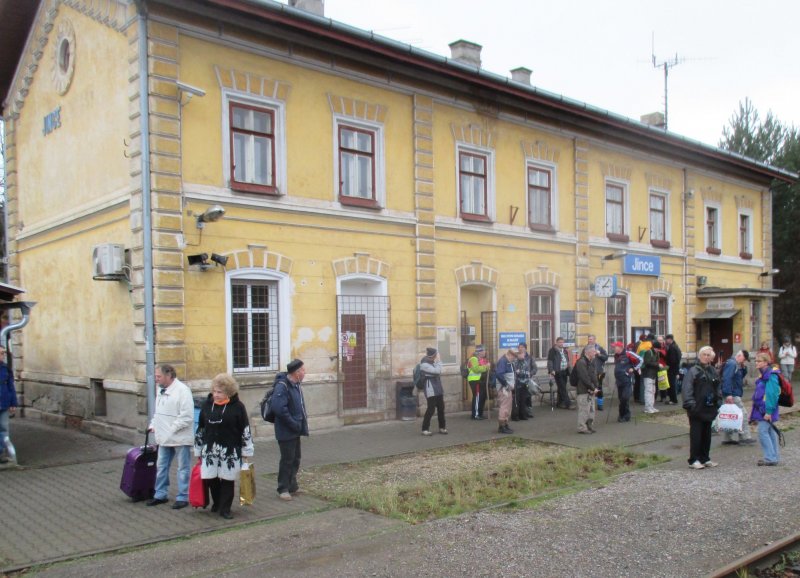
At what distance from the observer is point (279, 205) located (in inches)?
517

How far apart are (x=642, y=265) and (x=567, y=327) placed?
154 inches

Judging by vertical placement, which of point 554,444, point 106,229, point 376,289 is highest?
point 106,229

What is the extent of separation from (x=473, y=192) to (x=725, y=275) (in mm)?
12557

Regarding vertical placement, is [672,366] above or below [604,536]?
above

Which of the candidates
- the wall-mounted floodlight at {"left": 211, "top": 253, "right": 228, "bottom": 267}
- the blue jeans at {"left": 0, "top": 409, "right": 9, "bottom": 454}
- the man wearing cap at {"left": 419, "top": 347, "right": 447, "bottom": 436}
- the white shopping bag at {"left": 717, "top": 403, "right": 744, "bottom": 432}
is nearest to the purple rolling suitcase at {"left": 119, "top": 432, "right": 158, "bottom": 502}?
the blue jeans at {"left": 0, "top": 409, "right": 9, "bottom": 454}

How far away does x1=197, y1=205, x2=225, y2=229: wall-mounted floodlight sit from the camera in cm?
1184

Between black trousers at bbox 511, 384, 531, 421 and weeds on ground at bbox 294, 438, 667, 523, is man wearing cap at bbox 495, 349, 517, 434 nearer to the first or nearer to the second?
weeds on ground at bbox 294, 438, 667, 523

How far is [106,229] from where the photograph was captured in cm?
1307

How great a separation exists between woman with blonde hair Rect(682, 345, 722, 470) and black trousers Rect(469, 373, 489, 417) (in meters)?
5.59

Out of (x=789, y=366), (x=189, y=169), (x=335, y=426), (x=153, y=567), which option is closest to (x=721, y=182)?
(x=789, y=366)

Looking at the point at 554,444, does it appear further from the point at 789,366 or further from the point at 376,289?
the point at 789,366

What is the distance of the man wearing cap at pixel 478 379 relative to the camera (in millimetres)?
14844

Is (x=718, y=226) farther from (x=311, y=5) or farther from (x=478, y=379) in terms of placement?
(x=311, y=5)

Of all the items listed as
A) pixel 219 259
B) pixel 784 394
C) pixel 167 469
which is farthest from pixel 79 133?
pixel 784 394
